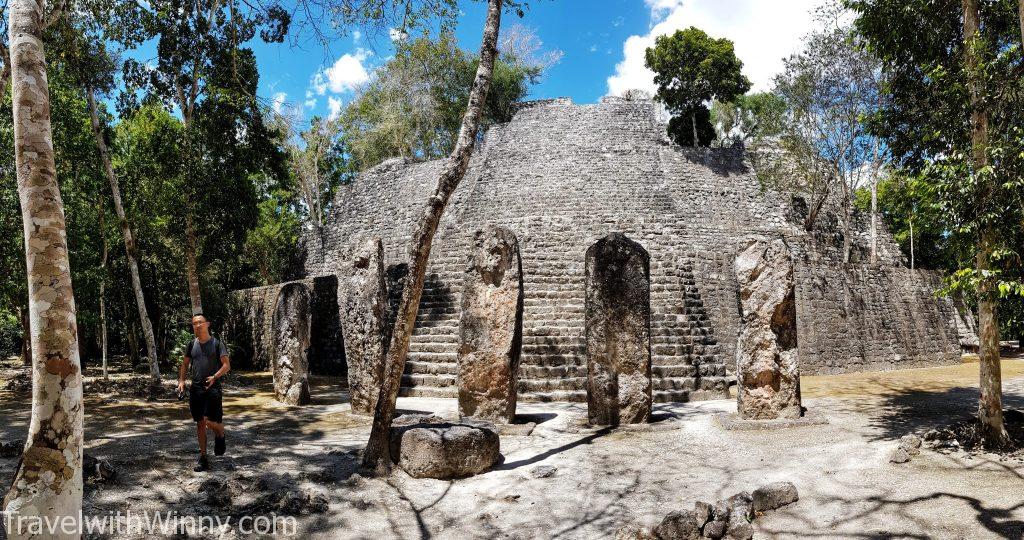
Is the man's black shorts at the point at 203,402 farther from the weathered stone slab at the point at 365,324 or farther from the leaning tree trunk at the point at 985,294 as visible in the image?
the leaning tree trunk at the point at 985,294

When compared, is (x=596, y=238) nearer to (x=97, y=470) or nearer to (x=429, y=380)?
(x=429, y=380)

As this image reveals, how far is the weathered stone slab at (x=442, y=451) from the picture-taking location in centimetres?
479

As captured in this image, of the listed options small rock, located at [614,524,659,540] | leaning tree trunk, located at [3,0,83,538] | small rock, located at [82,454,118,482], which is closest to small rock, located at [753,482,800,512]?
small rock, located at [614,524,659,540]

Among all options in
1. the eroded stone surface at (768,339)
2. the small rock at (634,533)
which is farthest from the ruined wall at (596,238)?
the small rock at (634,533)

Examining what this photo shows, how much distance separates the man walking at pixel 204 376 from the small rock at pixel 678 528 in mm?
3507

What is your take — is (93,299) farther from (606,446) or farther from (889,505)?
(889,505)

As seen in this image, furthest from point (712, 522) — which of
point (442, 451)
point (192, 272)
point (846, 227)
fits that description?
point (846, 227)

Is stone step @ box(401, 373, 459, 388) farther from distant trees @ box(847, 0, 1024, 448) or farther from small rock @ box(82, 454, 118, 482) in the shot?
distant trees @ box(847, 0, 1024, 448)

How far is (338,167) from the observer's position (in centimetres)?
2725

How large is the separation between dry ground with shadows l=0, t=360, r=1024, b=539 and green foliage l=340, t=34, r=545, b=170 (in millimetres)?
20973

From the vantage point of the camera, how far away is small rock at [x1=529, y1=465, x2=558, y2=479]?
16.0 ft

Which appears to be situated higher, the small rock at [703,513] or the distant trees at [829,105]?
the distant trees at [829,105]

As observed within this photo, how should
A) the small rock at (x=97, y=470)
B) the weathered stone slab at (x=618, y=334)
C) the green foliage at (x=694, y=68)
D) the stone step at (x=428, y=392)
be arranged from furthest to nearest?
Result: 1. the green foliage at (x=694, y=68)
2. the stone step at (x=428, y=392)
3. the weathered stone slab at (x=618, y=334)
4. the small rock at (x=97, y=470)

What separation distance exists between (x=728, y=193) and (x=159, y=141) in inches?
631
